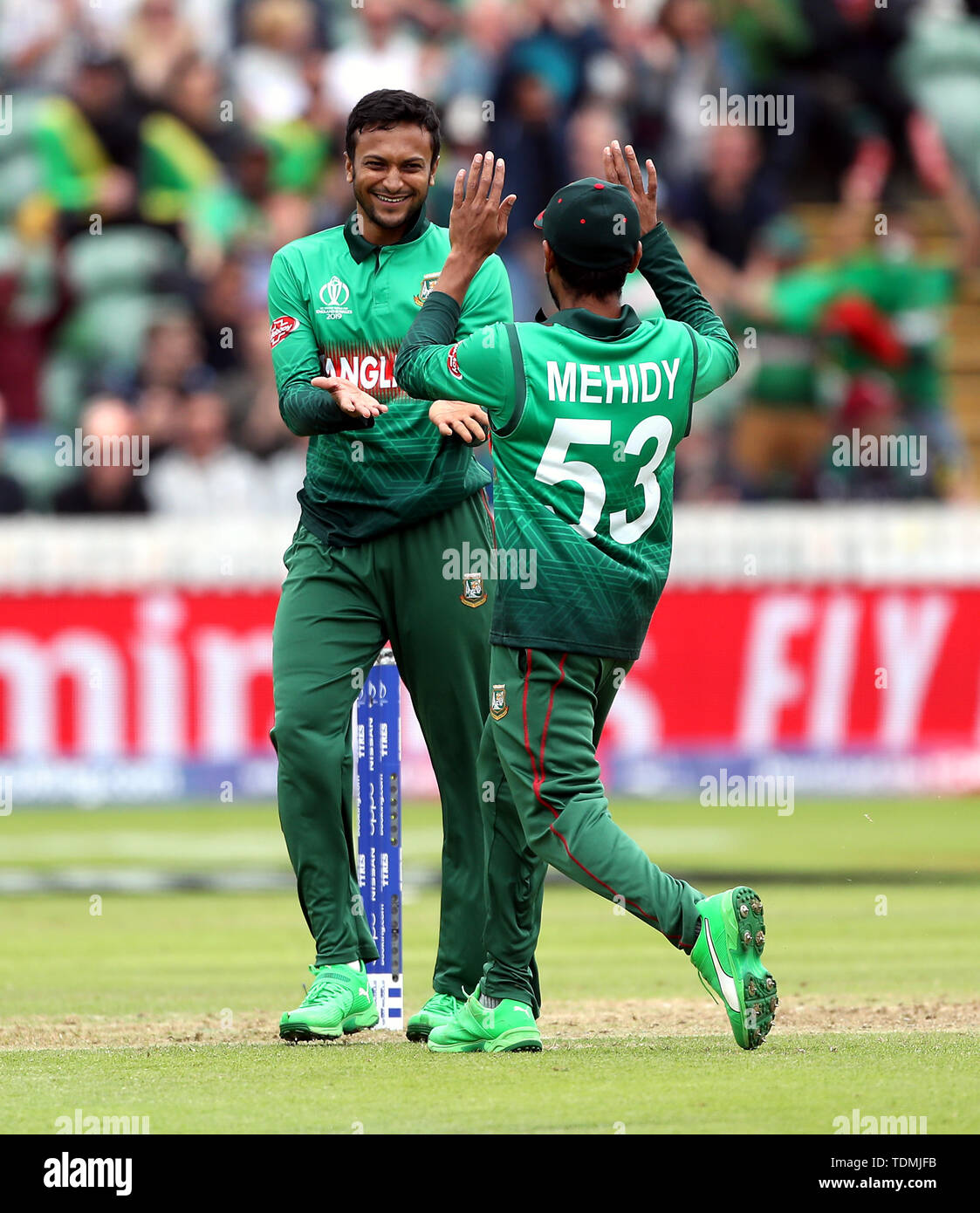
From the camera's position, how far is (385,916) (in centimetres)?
650

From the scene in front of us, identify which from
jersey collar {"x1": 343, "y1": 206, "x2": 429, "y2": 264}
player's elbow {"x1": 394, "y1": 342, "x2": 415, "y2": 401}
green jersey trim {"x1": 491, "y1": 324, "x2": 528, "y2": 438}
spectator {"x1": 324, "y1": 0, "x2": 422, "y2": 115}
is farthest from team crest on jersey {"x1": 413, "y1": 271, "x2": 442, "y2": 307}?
spectator {"x1": 324, "y1": 0, "x2": 422, "y2": 115}

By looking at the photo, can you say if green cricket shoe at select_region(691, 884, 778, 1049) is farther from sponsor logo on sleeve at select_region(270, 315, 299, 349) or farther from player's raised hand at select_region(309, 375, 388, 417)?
sponsor logo on sleeve at select_region(270, 315, 299, 349)

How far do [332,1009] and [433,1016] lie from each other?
0.30 m

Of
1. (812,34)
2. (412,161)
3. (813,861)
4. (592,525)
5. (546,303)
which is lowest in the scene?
(813,861)

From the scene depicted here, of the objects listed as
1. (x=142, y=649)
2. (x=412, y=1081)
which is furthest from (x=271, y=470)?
(x=412, y=1081)

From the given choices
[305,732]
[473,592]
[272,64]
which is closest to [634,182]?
[473,592]

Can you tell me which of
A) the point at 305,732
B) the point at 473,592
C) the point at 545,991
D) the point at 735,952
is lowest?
the point at 545,991

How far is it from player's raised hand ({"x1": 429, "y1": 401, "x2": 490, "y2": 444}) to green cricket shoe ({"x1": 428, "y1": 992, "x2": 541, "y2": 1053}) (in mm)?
1531

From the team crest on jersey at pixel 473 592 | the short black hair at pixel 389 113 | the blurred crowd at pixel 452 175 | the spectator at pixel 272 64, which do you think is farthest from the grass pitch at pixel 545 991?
the spectator at pixel 272 64

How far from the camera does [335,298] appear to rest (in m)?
6.12

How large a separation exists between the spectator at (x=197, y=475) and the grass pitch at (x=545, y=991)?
7.50ft

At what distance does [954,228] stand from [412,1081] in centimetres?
1469

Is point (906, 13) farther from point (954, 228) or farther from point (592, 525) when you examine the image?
point (592, 525)

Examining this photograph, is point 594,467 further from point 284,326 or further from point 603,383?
point 284,326
